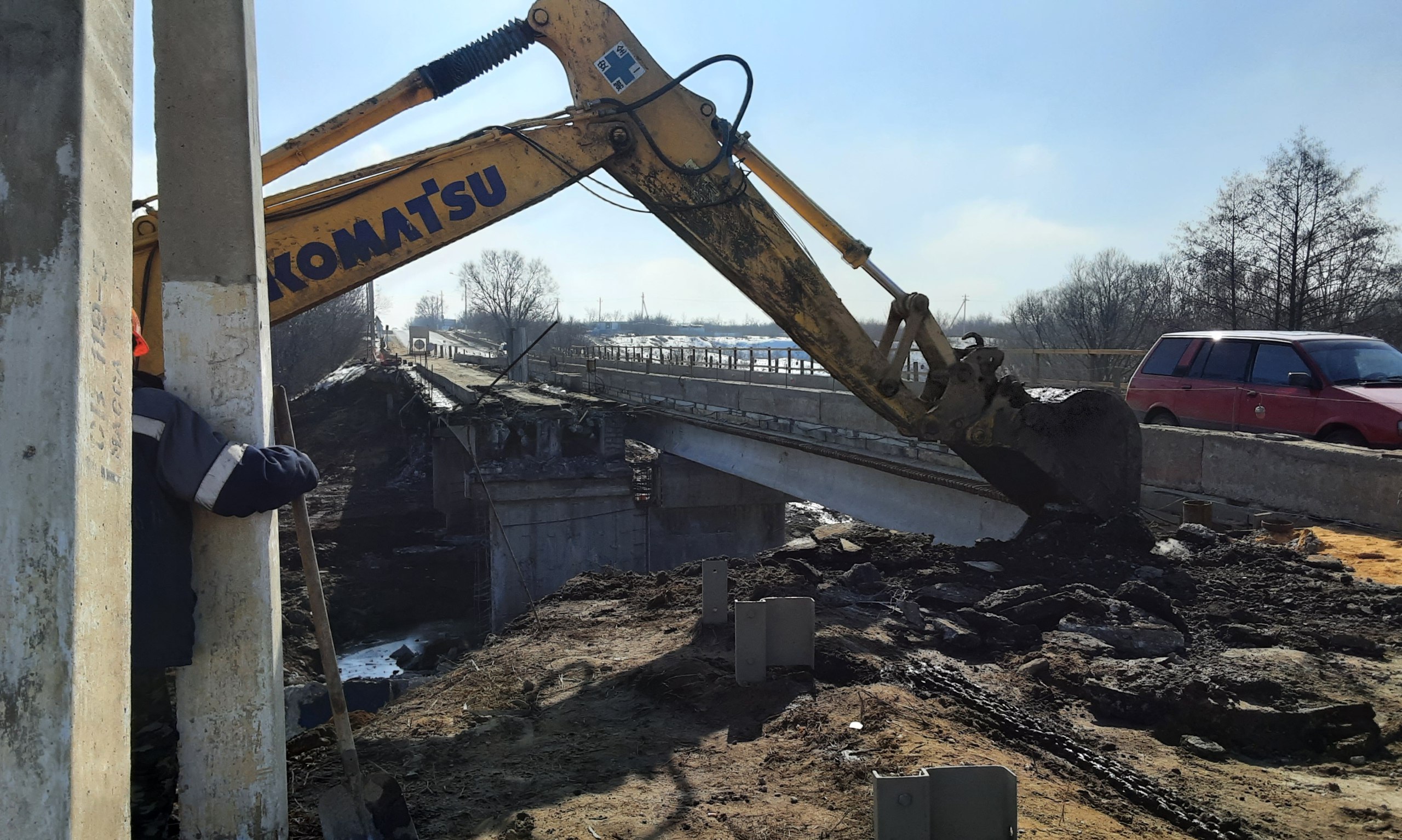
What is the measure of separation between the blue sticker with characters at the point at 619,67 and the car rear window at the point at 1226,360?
26.4 ft

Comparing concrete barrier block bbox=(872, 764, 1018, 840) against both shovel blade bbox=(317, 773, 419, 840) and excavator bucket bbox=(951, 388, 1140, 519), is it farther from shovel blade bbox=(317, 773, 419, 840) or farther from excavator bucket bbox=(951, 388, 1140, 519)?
excavator bucket bbox=(951, 388, 1140, 519)

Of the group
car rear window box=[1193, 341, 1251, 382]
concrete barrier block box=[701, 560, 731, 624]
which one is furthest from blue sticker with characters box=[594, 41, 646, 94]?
car rear window box=[1193, 341, 1251, 382]

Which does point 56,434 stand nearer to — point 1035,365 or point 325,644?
point 325,644

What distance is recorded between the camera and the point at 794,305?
23.3ft

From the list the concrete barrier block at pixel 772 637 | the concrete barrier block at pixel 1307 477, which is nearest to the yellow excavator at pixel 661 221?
the concrete barrier block at pixel 1307 477

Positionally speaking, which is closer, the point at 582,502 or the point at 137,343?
the point at 137,343

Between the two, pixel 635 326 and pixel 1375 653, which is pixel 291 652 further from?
pixel 635 326

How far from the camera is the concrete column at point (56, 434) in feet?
7.10

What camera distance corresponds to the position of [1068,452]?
27.0 ft

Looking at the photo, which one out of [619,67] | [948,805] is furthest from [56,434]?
[619,67]

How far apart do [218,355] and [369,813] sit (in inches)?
72.2

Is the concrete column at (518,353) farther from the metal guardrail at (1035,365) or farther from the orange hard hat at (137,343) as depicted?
the orange hard hat at (137,343)

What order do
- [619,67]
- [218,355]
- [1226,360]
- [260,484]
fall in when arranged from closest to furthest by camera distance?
1. [260,484]
2. [218,355]
3. [619,67]
4. [1226,360]

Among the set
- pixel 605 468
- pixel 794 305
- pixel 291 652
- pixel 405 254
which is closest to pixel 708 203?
pixel 794 305
